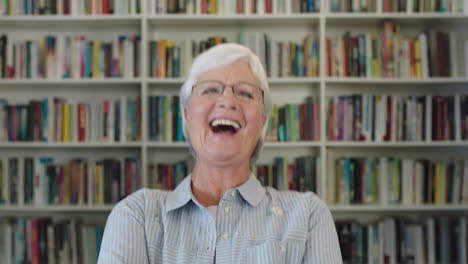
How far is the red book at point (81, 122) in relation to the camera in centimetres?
269

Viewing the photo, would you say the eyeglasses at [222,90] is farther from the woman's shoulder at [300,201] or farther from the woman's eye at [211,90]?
the woman's shoulder at [300,201]

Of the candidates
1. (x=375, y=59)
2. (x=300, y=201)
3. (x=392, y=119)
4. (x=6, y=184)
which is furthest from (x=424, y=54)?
(x=6, y=184)

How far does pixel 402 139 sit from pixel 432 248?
64cm

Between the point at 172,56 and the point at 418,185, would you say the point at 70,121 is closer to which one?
the point at 172,56

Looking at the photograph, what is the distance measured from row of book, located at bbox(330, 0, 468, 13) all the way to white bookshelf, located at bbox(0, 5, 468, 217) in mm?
49

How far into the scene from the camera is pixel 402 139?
2680 millimetres

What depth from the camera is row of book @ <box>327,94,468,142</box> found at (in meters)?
2.68

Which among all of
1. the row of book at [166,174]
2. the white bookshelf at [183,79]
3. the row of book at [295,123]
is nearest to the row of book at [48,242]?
the white bookshelf at [183,79]

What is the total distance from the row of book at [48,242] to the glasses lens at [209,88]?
1638mm

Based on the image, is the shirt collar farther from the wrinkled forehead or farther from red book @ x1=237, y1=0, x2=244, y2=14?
red book @ x1=237, y1=0, x2=244, y2=14

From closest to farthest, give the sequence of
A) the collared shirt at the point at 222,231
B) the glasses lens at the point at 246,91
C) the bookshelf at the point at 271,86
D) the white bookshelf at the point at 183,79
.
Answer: the collared shirt at the point at 222,231 < the glasses lens at the point at 246,91 < the white bookshelf at the point at 183,79 < the bookshelf at the point at 271,86

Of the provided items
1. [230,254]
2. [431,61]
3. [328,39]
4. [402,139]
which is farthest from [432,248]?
[230,254]

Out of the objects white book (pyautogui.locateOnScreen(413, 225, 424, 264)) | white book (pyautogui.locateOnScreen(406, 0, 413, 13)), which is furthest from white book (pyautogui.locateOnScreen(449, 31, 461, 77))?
white book (pyautogui.locateOnScreen(413, 225, 424, 264))

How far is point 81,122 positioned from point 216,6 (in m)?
1.00
